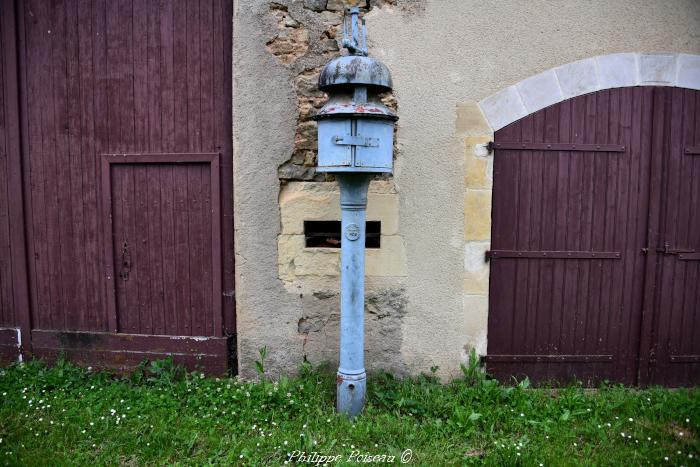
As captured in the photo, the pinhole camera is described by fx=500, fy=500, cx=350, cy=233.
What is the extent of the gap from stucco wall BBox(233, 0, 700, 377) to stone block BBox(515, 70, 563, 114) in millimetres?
62

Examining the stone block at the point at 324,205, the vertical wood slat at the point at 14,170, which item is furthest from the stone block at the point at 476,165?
the vertical wood slat at the point at 14,170

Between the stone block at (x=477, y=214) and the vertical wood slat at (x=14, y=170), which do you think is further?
the vertical wood slat at (x=14, y=170)

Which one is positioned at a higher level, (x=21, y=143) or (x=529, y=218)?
(x=21, y=143)

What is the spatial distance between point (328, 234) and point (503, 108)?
1.54m

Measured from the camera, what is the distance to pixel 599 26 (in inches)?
139

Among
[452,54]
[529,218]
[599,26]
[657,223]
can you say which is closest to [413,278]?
[529,218]

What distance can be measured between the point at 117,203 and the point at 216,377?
1.52 metres

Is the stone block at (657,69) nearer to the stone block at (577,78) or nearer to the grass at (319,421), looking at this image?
the stone block at (577,78)

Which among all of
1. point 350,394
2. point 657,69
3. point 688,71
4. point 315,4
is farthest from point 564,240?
point 315,4

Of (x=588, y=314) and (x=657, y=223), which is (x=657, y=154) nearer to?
(x=657, y=223)

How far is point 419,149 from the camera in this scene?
3.55m

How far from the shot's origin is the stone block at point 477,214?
357cm

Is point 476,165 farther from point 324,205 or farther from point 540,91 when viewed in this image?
point 324,205

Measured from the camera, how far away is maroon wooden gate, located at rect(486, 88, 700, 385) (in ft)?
11.9
